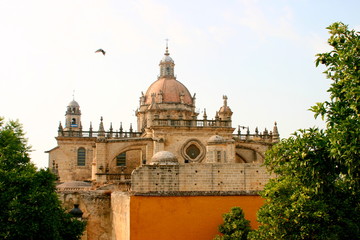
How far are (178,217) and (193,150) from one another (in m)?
17.7

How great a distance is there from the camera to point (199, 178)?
2064cm

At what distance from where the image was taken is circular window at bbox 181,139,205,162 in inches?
1449

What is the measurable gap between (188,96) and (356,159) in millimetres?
38622

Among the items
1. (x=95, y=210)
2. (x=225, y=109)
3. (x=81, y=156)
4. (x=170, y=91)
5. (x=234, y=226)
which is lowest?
(x=234, y=226)

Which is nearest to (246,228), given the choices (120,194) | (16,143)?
(120,194)

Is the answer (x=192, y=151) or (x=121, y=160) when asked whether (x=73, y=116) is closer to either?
(x=121, y=160)

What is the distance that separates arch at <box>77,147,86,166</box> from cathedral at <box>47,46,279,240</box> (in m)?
0.09

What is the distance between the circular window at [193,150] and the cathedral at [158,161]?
0.07 m

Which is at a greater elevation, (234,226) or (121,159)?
(121,159)

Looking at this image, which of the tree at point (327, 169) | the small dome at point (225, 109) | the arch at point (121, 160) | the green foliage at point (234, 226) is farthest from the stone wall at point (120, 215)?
the small dome at point (225, 109)

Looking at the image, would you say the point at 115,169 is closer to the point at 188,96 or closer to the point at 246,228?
the point at 188,96

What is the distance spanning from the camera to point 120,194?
21.8 metres

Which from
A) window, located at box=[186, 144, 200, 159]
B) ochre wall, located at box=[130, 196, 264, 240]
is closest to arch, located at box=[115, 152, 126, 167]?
window, located at box=[186, 144, 200, 159]

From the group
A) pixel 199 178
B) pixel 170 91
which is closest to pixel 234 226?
pixel 199 178
